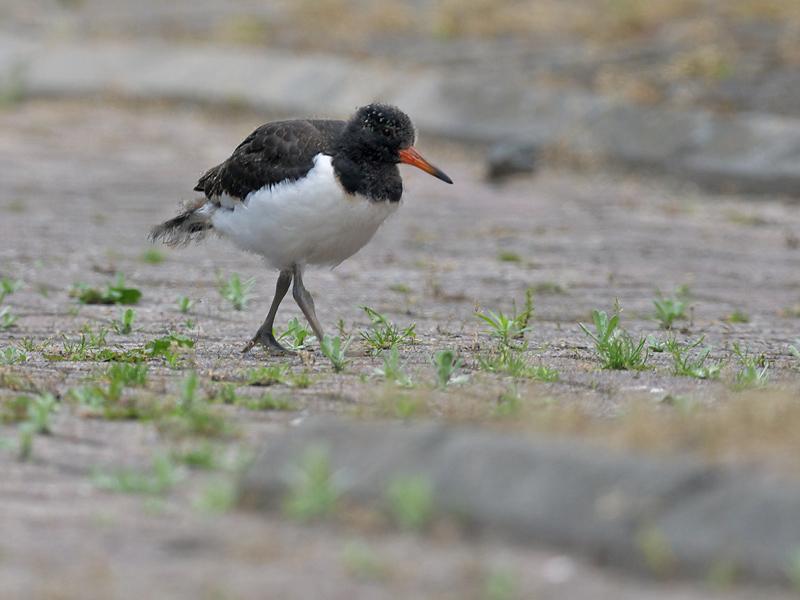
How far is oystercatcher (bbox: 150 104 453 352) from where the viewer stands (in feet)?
22.5

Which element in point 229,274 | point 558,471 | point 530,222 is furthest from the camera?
point 530,222

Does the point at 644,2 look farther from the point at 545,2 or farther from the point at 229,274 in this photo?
the point at 229,274

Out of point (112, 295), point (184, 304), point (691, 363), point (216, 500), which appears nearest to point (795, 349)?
point (691, 363)

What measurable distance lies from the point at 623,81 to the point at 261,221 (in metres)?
8.97

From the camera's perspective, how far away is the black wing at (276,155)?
696 centimetres

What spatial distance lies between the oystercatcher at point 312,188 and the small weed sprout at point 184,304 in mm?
889

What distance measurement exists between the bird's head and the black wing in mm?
106

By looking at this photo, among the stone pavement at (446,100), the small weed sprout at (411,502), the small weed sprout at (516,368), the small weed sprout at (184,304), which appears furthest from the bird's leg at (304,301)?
the stone pavement at (446,100)

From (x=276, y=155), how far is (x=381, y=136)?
1.52 ft

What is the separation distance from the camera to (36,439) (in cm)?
505

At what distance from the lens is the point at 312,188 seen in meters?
6.83

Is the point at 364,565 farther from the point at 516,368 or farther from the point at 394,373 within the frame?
the point at 516,368

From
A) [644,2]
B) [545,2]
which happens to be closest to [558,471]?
[644,2]

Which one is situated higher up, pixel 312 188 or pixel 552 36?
pixel 552 36
